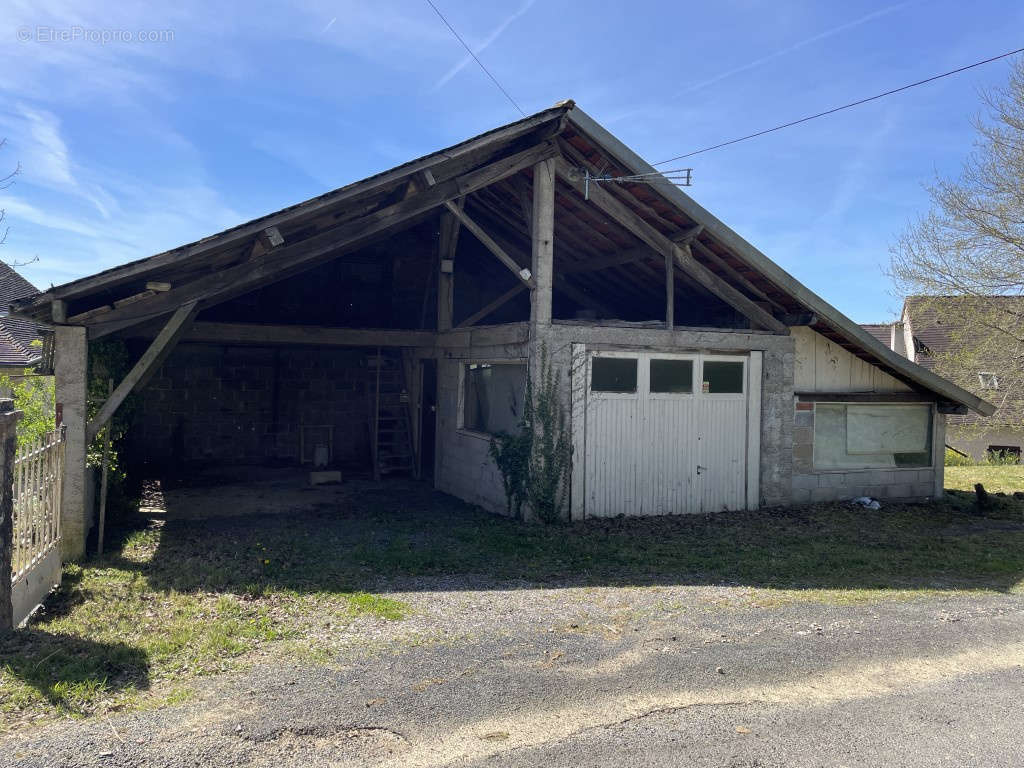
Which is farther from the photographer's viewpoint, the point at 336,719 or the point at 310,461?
the point at 310,461

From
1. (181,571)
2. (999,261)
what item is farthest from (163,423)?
(999,261)

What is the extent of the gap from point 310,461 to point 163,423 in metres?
2.96

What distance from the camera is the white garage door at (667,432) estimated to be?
9.92 meters

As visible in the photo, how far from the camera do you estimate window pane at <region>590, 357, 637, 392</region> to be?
32.6 ft

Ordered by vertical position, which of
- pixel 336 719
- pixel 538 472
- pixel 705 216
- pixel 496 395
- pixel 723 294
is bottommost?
pixel 336 719

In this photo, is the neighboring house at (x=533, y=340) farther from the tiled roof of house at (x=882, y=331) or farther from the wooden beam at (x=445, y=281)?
the tiled roof of house at (x=882, y=331)

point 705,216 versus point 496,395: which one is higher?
point 705,216

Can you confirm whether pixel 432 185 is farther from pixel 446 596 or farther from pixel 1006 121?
pixel 1006 121

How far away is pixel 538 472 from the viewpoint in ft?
31.2

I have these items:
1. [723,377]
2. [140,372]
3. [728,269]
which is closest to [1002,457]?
[723,377]

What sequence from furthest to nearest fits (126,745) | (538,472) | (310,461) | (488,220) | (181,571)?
(310,461) < (488,220) < (538,472) < (181,571) < (126,745)

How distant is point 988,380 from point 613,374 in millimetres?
12423

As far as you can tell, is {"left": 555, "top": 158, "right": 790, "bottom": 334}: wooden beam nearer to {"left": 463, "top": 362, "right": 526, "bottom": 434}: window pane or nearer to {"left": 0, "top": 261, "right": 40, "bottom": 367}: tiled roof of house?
{"left": 463, "top": 362, "right": 526, "bottom": 434}: window pane

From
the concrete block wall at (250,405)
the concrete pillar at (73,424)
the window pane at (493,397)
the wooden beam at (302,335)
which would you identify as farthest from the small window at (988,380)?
the concrete pillar at (73,424)
